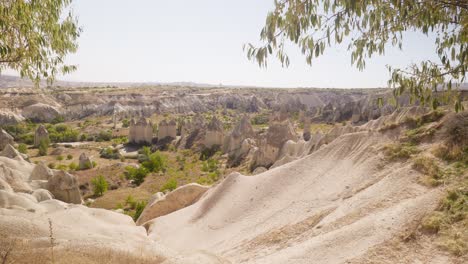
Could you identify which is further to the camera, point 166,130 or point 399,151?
point 166,130

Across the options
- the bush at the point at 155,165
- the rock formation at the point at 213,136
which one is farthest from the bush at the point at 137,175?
the rock formation at the point at 213,136

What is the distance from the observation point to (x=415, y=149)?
8680 mm

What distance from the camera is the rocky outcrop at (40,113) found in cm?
6375

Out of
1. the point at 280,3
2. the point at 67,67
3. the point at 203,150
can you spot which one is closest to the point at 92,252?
the point at 67,67

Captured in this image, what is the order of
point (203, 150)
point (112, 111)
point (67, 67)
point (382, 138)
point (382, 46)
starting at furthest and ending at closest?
point (112, 111) < point (203, 150) < point (382, 138) < point (67, 67) < point (382, 46)

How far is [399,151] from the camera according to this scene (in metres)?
8.99

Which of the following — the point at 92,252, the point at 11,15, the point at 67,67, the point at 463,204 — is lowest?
the point at 92,252

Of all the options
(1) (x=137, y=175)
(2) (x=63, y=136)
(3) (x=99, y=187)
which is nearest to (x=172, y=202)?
(3) (x=99, y=187)

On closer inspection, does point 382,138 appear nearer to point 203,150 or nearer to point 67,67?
point 67,67

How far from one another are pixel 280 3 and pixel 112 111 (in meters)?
72.8

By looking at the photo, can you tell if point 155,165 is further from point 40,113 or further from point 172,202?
point 40,113

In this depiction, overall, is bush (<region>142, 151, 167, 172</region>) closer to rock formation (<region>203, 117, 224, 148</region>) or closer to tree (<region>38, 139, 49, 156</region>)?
rock formation (<region>203, 117, 224, 148</region>)

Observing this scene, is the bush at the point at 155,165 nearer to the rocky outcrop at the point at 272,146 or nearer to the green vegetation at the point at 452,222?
the rocky outcrop at the point at 272,146

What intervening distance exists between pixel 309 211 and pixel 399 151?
2762 mm
